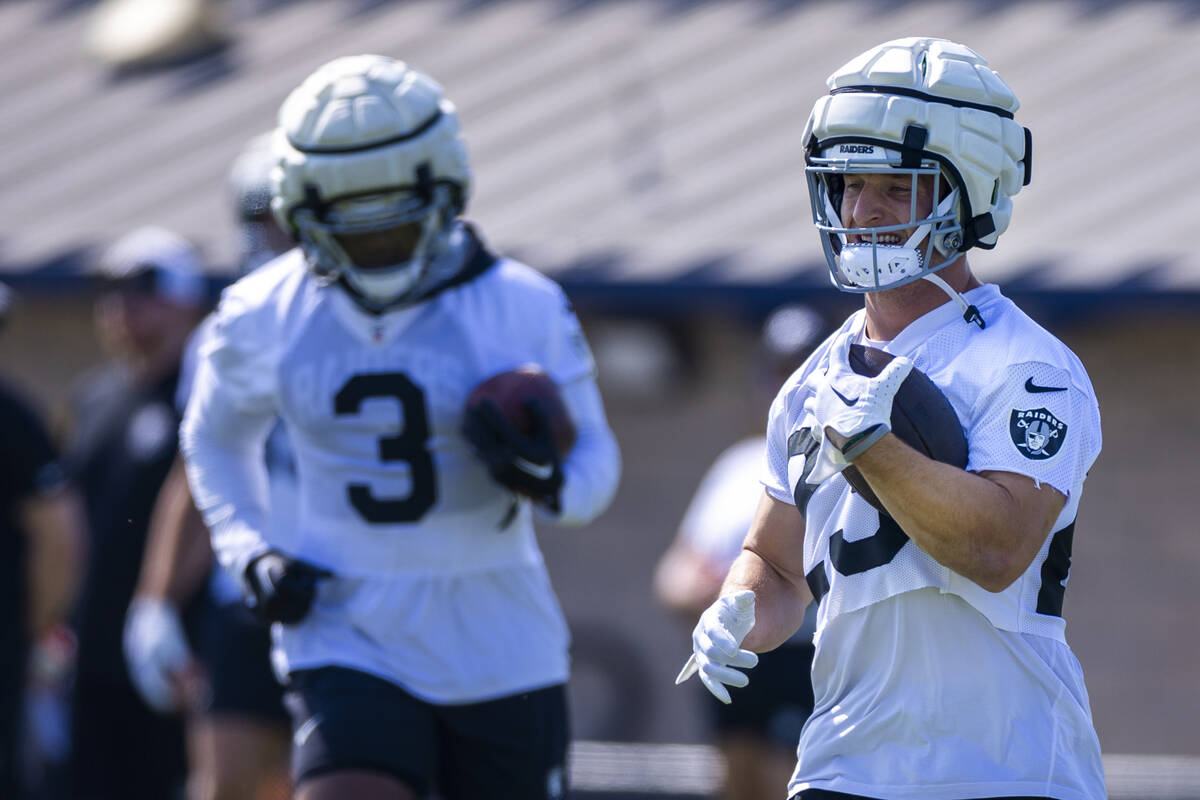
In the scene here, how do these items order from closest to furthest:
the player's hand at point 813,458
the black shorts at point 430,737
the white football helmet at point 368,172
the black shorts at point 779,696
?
the player's hand at point 813,458, the black shorts at point 430,737, the white football helmet at point 368,172, the black shorts at point 779,696

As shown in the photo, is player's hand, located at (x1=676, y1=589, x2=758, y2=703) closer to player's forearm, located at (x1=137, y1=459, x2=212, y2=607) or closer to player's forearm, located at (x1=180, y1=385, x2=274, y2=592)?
player's forearm, located at (x1=180, y1=385, x2=274, y2=592)

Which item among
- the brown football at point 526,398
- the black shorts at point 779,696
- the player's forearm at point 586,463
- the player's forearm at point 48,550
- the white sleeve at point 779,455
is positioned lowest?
the black shorts at point 779,696

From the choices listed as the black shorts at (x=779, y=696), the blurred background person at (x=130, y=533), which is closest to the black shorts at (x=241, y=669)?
the blurred background person at (x=130, y=533)

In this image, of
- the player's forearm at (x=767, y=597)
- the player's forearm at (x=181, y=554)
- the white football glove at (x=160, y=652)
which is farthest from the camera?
the player's forearm at (x=181, y=554)

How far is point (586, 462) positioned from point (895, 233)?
4.64ft

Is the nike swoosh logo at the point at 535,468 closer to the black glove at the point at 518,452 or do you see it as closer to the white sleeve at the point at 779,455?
the black glove at the point at 518,452

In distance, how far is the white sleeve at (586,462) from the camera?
440 centimetres

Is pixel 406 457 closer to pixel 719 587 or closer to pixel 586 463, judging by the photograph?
pixel 586 463

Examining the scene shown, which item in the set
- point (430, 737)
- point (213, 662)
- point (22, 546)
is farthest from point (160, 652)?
point (430, 737)

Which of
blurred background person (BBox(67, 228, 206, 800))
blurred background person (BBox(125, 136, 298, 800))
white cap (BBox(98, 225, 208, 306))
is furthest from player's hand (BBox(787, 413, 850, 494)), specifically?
white cap (BBox(98, 225, 208, 306))

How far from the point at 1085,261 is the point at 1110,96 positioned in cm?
173

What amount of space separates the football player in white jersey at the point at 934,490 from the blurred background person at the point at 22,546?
3472mm

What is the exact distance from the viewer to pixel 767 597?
348 centimetres

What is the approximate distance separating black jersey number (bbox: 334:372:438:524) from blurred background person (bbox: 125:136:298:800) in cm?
56
